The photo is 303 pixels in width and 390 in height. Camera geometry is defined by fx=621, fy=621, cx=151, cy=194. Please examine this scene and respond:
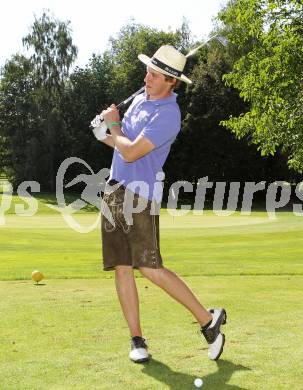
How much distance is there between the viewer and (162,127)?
486cm

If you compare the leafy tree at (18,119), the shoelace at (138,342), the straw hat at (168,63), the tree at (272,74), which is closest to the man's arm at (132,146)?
the straw hat at (168,63)

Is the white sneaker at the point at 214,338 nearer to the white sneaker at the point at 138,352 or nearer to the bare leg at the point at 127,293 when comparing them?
the white sneaker at the point at 138,352

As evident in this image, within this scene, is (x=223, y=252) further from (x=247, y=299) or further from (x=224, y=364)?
(x=224, y=364)

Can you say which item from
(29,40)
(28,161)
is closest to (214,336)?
(28,161)

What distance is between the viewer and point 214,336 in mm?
4520

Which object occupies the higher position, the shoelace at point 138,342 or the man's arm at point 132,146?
the man's arm at point 132,146

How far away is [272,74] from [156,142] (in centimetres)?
2086

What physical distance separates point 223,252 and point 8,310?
1064cm

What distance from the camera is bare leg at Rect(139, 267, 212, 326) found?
493 cm

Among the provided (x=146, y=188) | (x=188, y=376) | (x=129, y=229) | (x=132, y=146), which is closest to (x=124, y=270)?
(x=129, y=229)

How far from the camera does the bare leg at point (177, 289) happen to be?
4.93m
